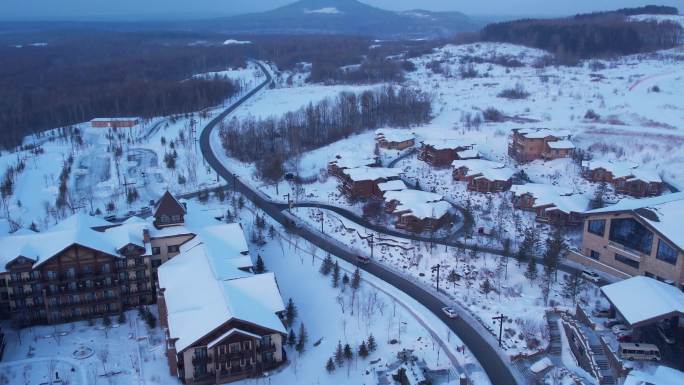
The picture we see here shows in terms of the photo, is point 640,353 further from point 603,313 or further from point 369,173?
point 369,173

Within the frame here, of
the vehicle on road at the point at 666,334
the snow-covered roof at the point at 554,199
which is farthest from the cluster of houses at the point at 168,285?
the snow-covered roof at the point at 554,199

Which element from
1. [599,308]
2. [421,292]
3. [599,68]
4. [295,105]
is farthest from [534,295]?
[599,68]

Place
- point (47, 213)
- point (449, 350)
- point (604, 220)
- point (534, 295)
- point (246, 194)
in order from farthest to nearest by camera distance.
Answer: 1. point (246, 194)
2. point (47, 213)
3. point (604, 220)
4. point (534, 295)
5. point (449, 350)

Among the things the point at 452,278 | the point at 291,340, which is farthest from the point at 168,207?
the point at 452,278

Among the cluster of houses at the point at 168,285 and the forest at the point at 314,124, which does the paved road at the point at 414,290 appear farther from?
the cluster of houses at the point at 168,285

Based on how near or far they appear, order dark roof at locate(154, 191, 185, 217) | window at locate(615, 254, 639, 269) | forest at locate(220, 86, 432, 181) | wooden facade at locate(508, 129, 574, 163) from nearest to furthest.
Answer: window at locate(615, 254, 639, 269) → dark roof at locate(154, 191, 185, 217) → wooden facade at locate(508, 129, 574, 163) → forest at locate(220, 86, 432, 181)

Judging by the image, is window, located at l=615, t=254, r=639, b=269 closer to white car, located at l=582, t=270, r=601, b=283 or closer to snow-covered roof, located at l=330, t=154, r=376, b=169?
white car, located at l=582, t=270, r=601, b=283

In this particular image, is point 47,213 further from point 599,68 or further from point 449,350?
point 599,68

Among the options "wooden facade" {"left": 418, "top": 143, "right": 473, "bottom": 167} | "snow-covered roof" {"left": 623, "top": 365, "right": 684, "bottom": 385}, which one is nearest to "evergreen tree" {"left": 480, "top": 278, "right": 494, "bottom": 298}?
"snow-covered roof" {"left": 623, "top": 365, "right": 684, "bottom": 385}
